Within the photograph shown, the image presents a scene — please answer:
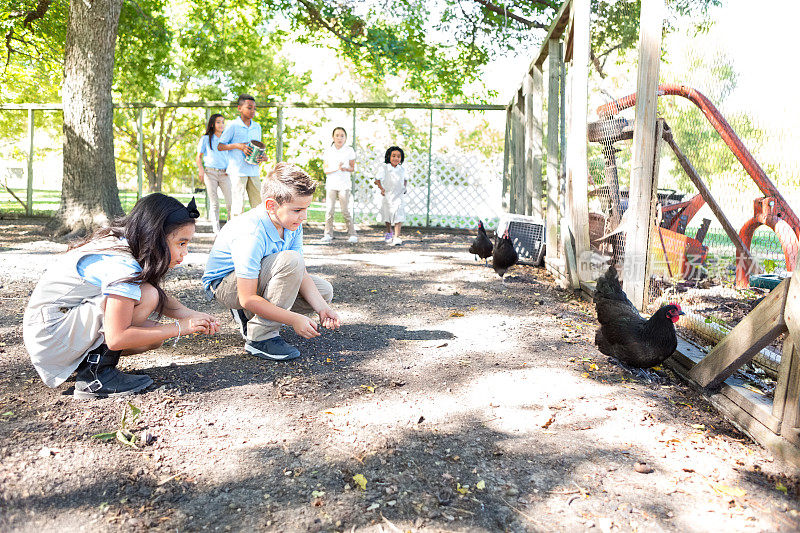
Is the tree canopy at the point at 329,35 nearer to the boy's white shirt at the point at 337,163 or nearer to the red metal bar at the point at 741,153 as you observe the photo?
the boy's white shirt at the point at 337,163

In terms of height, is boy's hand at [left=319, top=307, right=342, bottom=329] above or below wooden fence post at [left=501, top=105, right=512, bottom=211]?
below

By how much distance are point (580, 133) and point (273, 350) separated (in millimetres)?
3197

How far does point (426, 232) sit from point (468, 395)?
28.4ft

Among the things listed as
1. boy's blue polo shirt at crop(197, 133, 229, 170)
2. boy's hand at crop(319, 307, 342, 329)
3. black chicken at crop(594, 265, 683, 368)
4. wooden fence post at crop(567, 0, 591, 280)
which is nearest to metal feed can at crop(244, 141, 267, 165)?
boy's blue polo shirt at crop(197, 133, 229, 170)

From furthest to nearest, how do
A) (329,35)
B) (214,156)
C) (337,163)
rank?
(329,35), (337,163), (214,156)

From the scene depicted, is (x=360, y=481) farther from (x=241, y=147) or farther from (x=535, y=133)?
(x=241, y=147)

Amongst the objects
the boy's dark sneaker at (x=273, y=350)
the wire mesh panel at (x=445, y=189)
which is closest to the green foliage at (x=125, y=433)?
the boy's dark sneaker at (x=273, y=350)

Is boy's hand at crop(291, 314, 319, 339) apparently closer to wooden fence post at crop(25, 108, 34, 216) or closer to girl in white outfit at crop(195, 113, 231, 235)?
girl in white outfit at crop(195, 113, 231, 235)

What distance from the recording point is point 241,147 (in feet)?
25.4

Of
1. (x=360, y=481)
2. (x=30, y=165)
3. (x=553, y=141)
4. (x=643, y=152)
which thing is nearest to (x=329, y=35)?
(x=30, y=165)

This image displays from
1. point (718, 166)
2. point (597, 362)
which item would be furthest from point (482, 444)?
point (718, 166)

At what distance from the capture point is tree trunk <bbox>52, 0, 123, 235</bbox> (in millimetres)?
7883

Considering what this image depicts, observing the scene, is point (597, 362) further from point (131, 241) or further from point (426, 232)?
point (426, 232)

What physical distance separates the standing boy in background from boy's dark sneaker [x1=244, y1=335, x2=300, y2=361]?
4.84m
